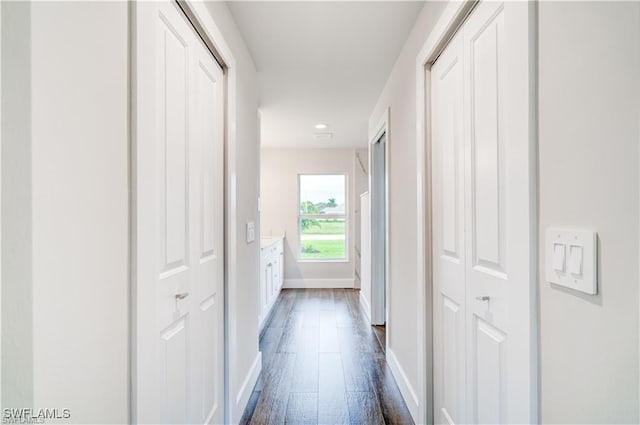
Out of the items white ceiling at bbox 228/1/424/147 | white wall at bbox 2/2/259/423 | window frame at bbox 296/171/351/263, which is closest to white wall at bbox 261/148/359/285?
window frame at bbox 296/171/351/263

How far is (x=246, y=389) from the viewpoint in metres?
2.05

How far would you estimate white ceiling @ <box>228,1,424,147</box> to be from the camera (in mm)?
1783

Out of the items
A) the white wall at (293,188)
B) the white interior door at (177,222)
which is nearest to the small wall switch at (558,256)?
the white interior door at (177,222)

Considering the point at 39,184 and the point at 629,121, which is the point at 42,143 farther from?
the point at 629,121

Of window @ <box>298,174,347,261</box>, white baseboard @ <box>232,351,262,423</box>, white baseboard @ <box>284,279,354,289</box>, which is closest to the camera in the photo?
white baseboard @ <box>232,351,262,423</box>

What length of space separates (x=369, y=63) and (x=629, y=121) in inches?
80.7

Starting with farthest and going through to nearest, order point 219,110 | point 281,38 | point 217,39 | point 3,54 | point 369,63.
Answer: point 369,63
point 281,38
point 219,110
point 217,39
point 3,54

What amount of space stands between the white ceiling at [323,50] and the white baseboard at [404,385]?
217 cm

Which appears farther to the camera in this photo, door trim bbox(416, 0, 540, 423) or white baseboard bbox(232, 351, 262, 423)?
white baseboard bbox(232, 351, 262, 423)

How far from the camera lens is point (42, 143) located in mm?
611

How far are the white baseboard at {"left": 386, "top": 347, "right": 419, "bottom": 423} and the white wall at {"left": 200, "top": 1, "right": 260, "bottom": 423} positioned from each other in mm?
1002

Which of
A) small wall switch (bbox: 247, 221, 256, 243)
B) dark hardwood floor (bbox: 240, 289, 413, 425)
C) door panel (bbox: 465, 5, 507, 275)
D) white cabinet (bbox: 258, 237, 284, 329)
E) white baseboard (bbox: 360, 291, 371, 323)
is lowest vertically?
dark hardwood floor (bbox: 240, 289, 413, 425)

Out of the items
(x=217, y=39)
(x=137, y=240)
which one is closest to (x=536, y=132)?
(x=137, y=240)

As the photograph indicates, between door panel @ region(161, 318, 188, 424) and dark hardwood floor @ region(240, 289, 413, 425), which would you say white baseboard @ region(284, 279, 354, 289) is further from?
door panel @ region(161, 318, 188, 424)
